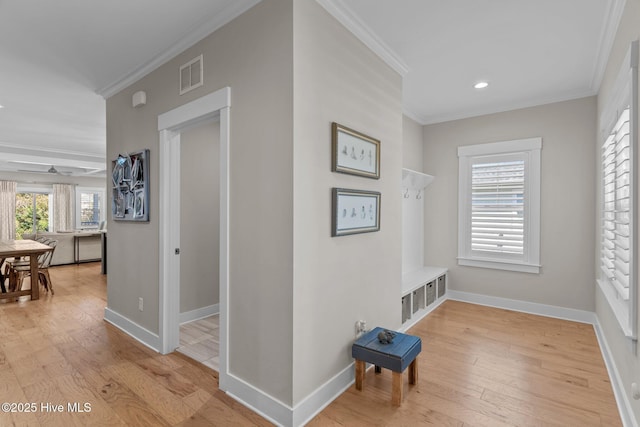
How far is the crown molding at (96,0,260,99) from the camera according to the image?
6.92 ft

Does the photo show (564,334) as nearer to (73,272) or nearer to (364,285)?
(364,285)

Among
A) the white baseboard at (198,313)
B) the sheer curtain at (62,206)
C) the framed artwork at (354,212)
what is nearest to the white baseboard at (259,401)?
the framed artwork at (354,212)

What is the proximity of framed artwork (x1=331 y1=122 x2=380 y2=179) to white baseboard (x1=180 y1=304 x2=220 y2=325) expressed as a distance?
103 inches

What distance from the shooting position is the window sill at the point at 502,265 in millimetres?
3936

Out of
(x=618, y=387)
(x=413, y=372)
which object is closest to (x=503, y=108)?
(x=618, y=387)

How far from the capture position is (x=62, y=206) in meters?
10.2

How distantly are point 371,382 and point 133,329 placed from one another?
2.36 metres

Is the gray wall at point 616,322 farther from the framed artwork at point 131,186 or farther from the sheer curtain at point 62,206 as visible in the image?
the sheer curtain at point 62,206

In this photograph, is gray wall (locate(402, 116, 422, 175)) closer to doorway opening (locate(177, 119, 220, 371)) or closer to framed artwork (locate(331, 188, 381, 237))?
framed artwork (locate(331, 188, 381, 237))

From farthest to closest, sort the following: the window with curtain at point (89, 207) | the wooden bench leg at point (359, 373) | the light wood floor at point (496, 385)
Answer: the window with curtain at point (89, 207) < the wooden bench leg at point (359, 373) < the light wood floor at point (496, 385)

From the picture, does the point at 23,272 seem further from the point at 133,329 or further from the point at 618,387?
the point at 618,387

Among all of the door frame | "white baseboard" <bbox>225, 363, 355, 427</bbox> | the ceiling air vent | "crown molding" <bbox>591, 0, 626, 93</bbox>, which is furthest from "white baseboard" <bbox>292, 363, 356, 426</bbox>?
"crown molding" <bbox>591, 0, 626, 93</bbox>

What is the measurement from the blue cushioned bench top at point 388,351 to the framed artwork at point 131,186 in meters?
2.21

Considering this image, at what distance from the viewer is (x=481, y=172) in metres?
4.30
